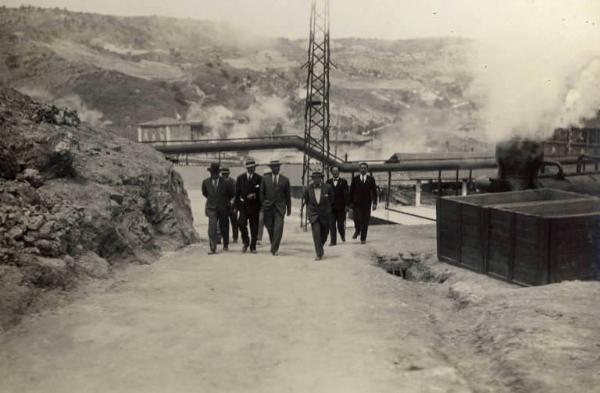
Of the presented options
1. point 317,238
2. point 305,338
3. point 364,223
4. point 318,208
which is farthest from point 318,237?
point 305,338

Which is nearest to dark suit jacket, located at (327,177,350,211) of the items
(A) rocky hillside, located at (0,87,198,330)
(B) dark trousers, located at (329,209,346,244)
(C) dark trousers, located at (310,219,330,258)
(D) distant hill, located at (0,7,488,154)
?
(B) dark trousers, located at (329,209,346,244)

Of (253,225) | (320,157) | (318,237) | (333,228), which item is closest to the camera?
(318,237)

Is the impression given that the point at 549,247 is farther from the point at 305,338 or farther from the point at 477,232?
the point at 305,338

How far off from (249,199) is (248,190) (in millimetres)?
177

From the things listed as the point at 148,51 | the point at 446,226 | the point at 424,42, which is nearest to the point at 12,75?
the point at 148,51

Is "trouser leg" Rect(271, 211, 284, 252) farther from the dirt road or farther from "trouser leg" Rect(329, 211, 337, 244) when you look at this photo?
the dirt road

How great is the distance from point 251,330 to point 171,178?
26.3 ft

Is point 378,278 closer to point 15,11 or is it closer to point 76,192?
point 76,192

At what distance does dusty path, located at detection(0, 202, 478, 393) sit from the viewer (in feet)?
16.4

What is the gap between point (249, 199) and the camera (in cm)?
1093

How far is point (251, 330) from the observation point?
6383mm

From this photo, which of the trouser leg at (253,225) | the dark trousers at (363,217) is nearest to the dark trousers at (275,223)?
the trouser leg at (253,225)

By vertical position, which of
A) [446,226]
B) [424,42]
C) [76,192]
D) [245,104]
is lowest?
[446,226]

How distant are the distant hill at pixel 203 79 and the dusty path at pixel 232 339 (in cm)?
6903
